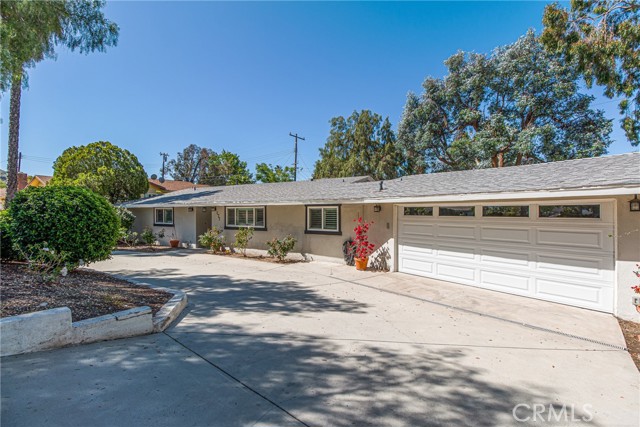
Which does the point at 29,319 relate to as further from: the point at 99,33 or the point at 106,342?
the point at 99,33

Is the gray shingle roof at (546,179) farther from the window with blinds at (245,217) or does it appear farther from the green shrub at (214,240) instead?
the green shrub at (214,240)

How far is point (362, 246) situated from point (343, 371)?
6.57 meters

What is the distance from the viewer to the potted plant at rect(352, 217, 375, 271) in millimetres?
9594

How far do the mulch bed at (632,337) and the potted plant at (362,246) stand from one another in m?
5.82

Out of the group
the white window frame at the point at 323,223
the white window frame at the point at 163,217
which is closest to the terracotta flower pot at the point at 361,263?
the white window frame at the point at 323,223

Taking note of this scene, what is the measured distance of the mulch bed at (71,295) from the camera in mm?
3947

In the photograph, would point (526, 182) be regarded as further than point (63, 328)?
Yes

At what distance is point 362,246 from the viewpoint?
31.9 ft

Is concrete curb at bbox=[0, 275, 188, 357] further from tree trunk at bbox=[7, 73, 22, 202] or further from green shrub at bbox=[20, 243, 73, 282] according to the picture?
tree trunk at bbox=[7, 73, 22, 202]

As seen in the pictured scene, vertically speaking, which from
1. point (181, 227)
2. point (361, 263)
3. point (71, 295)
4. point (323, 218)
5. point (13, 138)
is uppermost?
point (13, 138)

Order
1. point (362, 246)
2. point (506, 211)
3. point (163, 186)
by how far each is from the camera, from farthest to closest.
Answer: point (163, 186), point (362, 246), point (506, 211)

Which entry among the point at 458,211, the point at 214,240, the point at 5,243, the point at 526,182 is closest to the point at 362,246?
the point at 458,211

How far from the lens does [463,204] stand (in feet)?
25.0

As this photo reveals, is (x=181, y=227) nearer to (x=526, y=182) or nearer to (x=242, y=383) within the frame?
(x=242, y=383)
